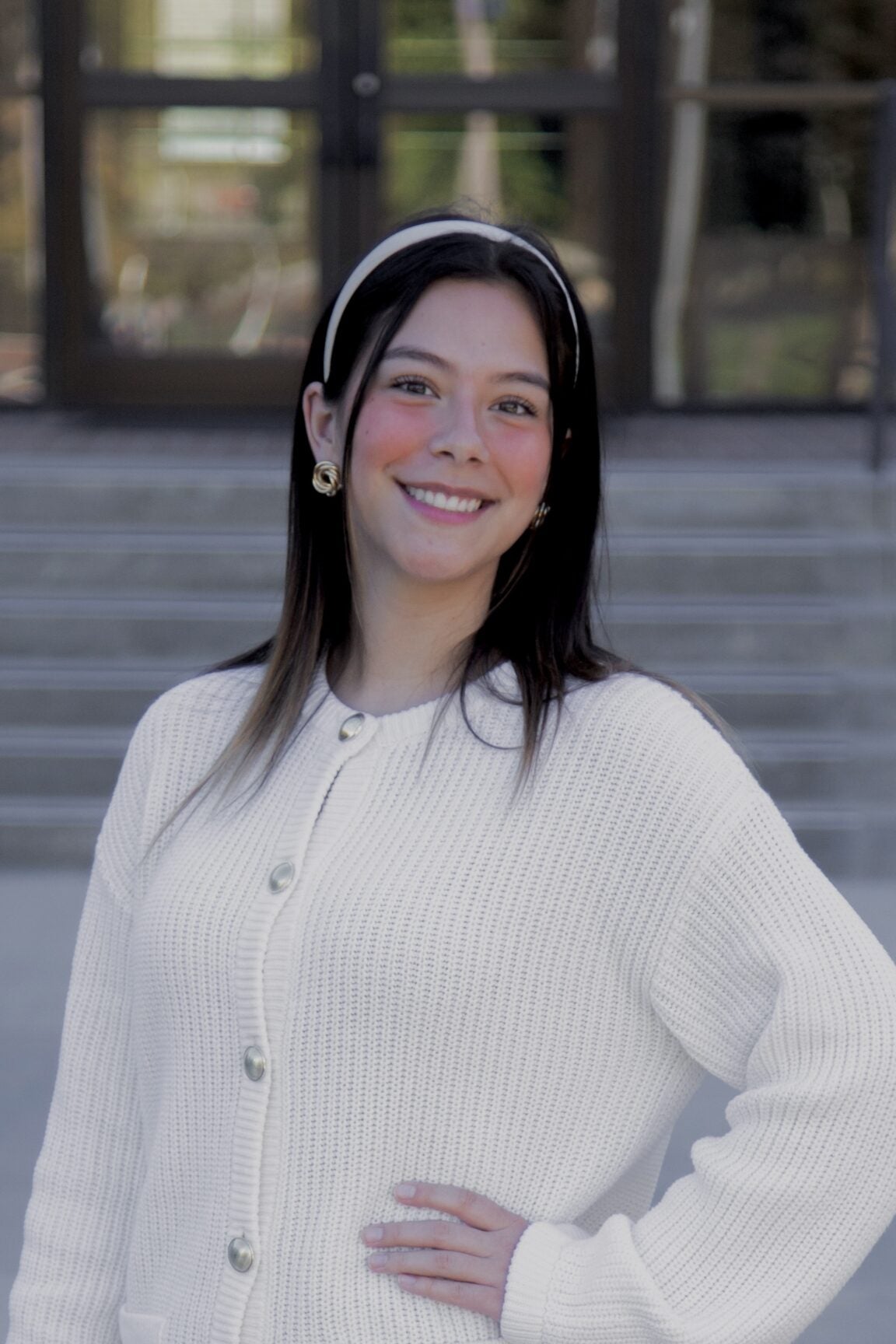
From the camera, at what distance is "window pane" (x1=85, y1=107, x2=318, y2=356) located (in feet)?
26.7

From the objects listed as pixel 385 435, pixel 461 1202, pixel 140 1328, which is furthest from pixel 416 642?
pixel 140 1328

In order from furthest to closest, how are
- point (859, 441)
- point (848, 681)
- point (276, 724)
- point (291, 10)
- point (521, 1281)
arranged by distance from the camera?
point (291, 10)
point (859, 441)
point (848, 681)
point (276, 724)
point (521, 1281)

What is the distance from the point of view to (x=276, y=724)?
6.65 ft

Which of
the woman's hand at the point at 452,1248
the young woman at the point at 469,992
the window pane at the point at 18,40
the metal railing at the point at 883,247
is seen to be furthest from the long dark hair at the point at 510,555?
the window pane at the point at 18,40

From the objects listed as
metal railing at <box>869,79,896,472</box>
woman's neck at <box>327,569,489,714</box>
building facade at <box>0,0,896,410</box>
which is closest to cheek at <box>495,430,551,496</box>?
woman's neck at <box>327,569,489,714</box>

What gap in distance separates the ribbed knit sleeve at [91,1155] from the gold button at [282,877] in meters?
0.23

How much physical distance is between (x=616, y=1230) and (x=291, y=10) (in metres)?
7.03

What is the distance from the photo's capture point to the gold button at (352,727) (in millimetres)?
1955

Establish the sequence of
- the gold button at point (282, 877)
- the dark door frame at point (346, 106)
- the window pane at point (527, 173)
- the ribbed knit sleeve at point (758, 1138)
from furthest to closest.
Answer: the window pane at point (527, 173)
the dark door frame at point (346, 106)
the gold button at point (282, 877)
the ribbed knit sleeve at point (758, 1138)

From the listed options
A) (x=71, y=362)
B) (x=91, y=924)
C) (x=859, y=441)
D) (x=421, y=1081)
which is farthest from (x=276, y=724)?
(x=71, y=362)

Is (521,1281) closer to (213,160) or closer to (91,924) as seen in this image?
(91,924)

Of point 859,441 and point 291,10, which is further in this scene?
point 291,10

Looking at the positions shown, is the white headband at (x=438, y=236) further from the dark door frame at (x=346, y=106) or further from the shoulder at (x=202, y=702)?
the dark door frame at (x=346, y=106)

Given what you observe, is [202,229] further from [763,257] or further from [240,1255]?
[240,1255]
